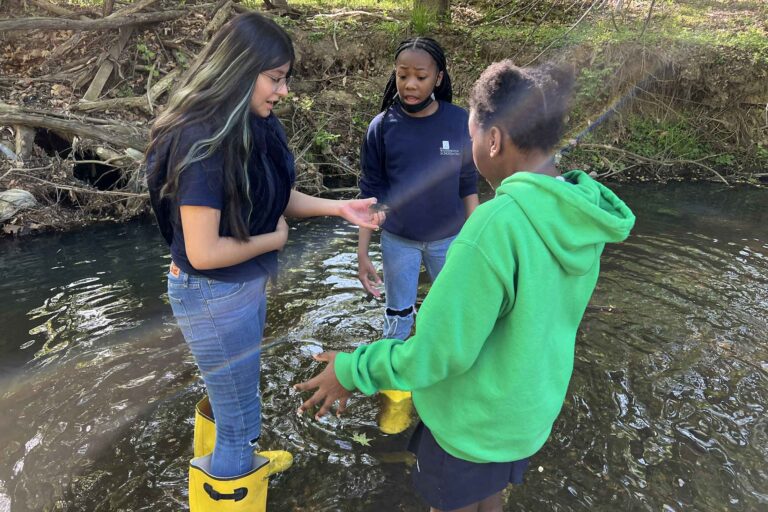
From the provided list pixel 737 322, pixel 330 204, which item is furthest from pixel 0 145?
pixel 737 322

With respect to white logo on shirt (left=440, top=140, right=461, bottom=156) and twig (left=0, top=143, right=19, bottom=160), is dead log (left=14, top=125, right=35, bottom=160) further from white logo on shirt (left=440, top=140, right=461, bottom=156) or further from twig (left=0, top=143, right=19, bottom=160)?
white logo on shirt (left=440, top=140, right=461, bottom=156)

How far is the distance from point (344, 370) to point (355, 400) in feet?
Result: 5.93

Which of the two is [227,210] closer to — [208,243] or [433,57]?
[208,243]

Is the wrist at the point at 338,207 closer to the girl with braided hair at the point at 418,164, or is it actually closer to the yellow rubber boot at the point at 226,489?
the girl with braided hair at the point at 418,164

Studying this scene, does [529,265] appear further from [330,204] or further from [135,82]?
[135,82]

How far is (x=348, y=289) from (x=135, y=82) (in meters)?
5.93

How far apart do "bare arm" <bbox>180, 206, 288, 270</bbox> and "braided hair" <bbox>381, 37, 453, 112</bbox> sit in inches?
58.9

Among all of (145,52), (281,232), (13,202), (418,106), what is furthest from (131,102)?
(281,232)

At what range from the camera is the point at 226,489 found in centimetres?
213

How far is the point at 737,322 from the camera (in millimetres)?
4242

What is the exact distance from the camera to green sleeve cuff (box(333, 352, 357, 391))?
5.08 feet

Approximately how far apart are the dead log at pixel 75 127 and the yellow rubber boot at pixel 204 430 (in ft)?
18.7

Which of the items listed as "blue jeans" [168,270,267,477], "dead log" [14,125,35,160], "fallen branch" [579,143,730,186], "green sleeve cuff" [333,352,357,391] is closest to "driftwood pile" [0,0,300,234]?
"dead log" [14,125,35,160]

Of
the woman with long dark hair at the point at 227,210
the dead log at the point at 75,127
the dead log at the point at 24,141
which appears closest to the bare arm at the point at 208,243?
the woman with long dark hair at the point at 227,210
